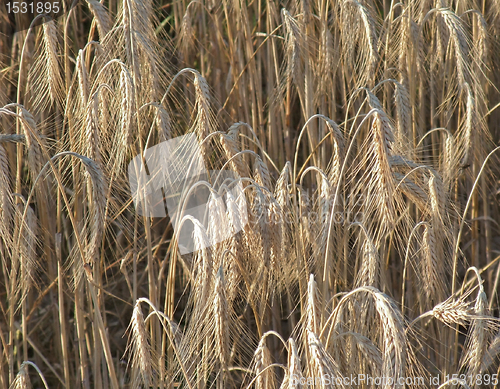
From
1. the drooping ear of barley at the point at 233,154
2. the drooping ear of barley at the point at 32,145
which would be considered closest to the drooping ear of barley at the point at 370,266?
the drooping ear of barley at the point at 233,154

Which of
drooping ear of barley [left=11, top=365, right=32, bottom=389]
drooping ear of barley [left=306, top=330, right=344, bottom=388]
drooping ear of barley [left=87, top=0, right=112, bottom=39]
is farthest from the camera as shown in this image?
drooping ear of barley [left=87, top=0, right=112, bottom=39]

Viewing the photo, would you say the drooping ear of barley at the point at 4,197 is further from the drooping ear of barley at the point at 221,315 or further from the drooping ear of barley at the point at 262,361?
the drooping ear of barley at the point at 262,361

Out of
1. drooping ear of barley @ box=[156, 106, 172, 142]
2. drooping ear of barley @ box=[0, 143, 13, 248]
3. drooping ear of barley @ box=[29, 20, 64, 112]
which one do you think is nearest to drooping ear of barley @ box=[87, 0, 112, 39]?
drooping ear of barley @ box=[29, 20, 64, 112]

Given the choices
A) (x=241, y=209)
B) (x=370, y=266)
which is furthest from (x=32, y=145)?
(x=370, y=266)

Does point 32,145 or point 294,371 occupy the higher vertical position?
point 32,145

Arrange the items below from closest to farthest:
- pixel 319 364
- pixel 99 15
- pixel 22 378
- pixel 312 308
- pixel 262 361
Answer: pixel 319 364 < pixel 312 308 < pixel 262 361 < pixel 22 378 < pixel 99 15

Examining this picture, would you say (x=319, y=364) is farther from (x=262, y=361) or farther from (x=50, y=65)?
(x=50, y=65)

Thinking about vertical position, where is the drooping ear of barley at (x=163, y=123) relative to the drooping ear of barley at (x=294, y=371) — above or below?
above

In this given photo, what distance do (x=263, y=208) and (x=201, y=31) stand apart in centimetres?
130

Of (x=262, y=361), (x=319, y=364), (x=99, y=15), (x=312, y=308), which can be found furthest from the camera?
(x=99, y=15)

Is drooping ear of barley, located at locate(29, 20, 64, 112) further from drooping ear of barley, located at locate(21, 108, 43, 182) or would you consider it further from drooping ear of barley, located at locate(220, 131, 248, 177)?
drooping ear of barley, located at locate(220, 131, 248, 177)

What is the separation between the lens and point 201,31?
2.15 m

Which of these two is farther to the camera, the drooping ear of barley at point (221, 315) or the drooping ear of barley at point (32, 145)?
the drooping ear of barley at point (32, 145)

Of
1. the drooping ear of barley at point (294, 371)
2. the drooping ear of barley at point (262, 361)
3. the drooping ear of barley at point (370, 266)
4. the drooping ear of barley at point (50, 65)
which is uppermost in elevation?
the drooping ear of barley at point (50, 65)
